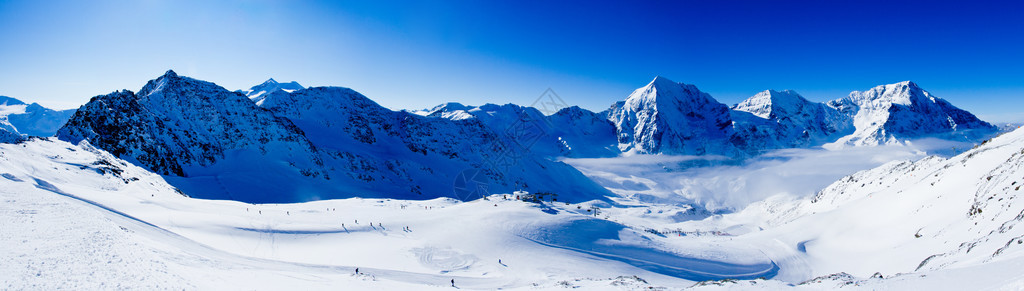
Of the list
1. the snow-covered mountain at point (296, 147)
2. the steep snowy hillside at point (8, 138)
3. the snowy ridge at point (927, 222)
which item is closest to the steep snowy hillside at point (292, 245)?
the steep snowy hillside at point (8, 138)

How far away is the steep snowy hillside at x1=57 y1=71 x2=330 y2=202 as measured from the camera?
6925 centimetres

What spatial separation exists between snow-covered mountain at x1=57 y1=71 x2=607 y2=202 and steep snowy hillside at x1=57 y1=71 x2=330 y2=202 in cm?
21

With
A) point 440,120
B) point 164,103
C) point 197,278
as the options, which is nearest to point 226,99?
point 164,103

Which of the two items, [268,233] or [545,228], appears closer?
[268,233]

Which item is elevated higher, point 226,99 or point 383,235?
point 226,99

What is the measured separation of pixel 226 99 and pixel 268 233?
92.7 meters

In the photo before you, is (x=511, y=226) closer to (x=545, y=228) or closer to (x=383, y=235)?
(x=545, y=228)

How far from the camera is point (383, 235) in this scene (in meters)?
34.7

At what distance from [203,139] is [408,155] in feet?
194

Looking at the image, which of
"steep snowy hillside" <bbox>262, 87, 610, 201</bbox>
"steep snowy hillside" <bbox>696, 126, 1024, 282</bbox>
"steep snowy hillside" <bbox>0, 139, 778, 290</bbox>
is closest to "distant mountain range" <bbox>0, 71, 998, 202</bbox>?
"steep snowy hillside" <bbox>262, 87, 610, 201</bbox>

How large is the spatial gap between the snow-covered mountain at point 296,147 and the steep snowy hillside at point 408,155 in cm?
43

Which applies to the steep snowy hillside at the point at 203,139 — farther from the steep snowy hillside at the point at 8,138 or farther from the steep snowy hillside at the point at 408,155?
the steep snowy hillside at the point at 8,138

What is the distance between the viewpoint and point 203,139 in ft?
285

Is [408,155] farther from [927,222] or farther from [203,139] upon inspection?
[927,222]
